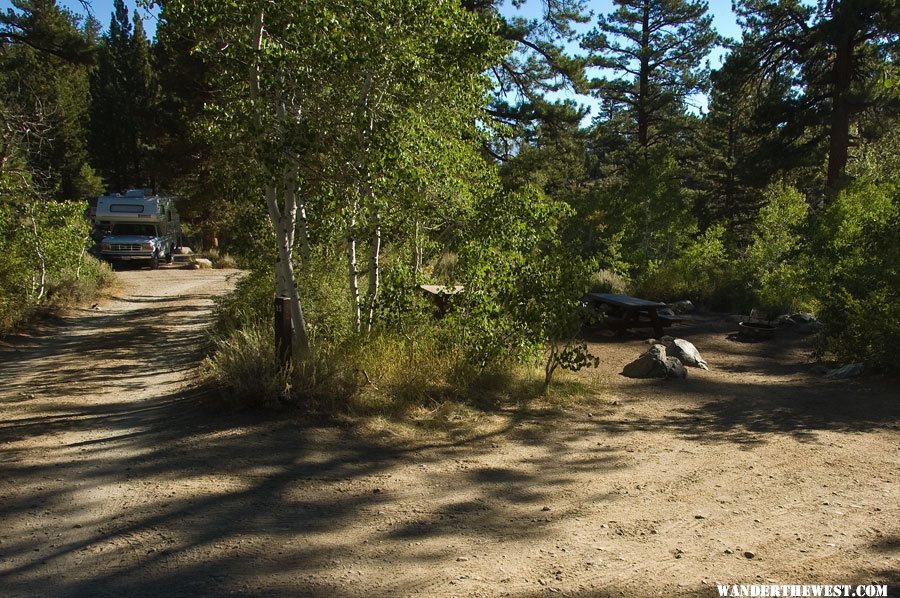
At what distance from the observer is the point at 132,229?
27.6 m

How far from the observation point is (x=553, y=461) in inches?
218

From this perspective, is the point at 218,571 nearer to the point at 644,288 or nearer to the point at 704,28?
the point at 644,288

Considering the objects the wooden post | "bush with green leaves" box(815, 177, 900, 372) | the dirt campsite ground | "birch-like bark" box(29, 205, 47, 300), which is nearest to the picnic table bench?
"bush with green leaves" box(815, 177, 900, 372)

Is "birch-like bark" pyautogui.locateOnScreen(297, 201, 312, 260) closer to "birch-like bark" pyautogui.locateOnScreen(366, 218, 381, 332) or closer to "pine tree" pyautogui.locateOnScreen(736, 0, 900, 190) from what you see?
"birch-like bark" pyautogui.locateOnScreen(366, 218, 381, 332)

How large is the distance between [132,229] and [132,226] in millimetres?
123

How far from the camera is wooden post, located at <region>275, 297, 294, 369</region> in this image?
6496 mm

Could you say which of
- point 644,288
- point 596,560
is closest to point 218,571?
point 596,560

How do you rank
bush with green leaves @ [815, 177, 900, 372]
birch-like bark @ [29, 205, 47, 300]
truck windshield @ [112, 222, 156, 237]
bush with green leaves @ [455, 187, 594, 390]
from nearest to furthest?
bush with green leaves @ [455, 187, 594, 390], bush with green leaves @ [815, 177, 900, 372], birch-like bark @ [29, 205, 47, 300], truck windshield @ [112, 222, 156, 237]

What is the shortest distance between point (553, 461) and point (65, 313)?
1143cm

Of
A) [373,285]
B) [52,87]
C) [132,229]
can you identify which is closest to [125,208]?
[132,229]

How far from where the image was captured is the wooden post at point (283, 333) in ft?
21.3

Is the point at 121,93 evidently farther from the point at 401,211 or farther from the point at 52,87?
the point at 401,211

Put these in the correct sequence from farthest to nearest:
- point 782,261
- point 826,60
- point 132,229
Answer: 1. point 132,229
2. point 826,60
3. point 782,261

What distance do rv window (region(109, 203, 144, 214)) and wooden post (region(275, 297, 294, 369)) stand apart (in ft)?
77.9
